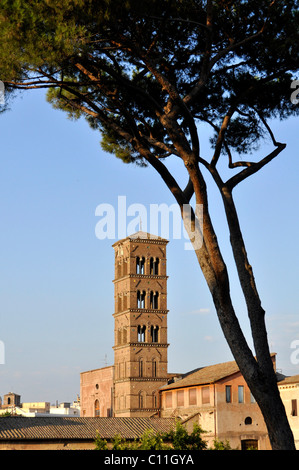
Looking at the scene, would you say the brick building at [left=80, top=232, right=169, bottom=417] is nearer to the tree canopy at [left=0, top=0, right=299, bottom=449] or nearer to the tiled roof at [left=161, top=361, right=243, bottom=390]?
the tiled roof at [left=161, top=361, right=243, bottom=390]

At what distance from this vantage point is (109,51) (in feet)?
44.8

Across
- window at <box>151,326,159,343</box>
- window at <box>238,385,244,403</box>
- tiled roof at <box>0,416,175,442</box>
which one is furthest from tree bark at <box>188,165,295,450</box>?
window at <box>151,326,159,343</box>

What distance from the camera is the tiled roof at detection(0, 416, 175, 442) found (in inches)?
1358

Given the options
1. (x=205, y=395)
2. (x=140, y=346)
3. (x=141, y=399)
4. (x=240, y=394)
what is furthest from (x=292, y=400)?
(x=140, y=346)

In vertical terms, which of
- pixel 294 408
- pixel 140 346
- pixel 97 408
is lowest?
pixel 294 408

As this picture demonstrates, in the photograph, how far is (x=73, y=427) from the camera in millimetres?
36406

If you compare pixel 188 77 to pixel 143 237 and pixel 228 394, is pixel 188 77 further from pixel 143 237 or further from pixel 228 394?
pixel 143 237

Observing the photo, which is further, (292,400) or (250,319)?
(292,400)

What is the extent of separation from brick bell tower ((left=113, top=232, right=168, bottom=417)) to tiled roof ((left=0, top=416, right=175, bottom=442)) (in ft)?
41.0

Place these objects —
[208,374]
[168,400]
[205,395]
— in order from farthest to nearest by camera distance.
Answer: [168,400]
[208,374]
[205,395]

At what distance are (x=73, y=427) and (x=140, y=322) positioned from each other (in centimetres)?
1792
